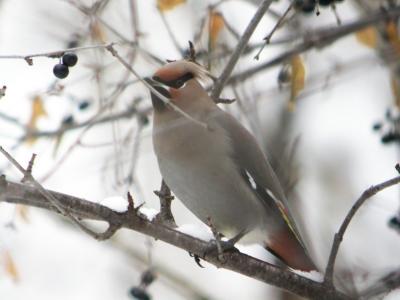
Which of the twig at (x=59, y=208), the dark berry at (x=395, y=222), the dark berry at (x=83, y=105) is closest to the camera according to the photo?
the twig at (x=59, y=208)

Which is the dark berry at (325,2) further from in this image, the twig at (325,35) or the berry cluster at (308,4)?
the twig at (325,35)

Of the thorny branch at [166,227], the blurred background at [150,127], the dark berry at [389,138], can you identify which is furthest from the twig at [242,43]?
the dark berry at [389,138]

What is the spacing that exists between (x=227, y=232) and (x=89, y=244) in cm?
507

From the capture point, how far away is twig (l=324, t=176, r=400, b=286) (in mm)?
3502

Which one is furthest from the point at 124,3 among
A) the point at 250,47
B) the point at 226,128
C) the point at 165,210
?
the point at 165,210

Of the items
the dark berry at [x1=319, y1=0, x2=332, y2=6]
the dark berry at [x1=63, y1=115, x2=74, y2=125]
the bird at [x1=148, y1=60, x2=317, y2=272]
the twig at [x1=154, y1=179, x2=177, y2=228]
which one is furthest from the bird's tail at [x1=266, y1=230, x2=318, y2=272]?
the dark berry at [x1=63, y1=115, x2=74, y2=125]

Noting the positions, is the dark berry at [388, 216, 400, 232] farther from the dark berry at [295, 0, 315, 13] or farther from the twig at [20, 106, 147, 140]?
the twig at [20, 106, 147, 140]

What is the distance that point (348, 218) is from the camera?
3627 millimetres

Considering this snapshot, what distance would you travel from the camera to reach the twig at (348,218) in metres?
3.50

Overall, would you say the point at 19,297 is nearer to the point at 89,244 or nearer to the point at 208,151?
the point at 89,244

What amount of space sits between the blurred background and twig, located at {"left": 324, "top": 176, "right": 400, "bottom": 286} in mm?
1112

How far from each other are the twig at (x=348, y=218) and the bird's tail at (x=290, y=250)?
530mm

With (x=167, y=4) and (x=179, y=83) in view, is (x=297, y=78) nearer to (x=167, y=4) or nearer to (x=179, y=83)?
(x=179, y=83)

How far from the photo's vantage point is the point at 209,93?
4914 mm
